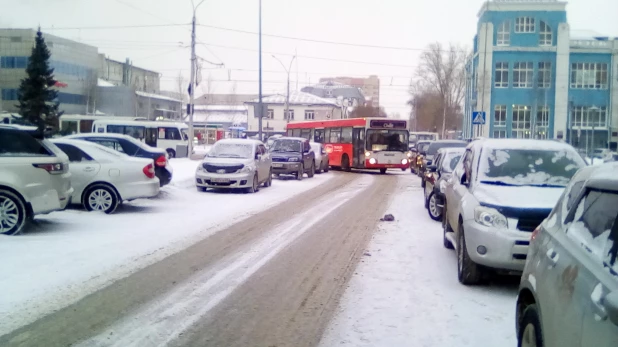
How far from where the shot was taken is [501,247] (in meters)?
7.32

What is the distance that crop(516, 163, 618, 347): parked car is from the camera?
3.23 meters

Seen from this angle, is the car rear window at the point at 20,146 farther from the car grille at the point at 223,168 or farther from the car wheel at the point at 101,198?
the car grille at the point at 223,168

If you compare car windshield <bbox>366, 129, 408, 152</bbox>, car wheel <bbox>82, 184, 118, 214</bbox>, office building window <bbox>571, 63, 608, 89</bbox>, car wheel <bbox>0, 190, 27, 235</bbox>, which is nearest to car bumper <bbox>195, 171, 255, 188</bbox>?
car wheel <bbox>82, 184, 118, 214</bbox>

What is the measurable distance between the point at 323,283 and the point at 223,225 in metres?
5.40

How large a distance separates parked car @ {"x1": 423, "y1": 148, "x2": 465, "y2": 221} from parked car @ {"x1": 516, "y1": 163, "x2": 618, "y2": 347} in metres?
8.80

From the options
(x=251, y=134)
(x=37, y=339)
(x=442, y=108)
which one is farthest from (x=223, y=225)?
(x=251, y=134)

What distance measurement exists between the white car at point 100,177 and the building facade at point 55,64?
26.5 m

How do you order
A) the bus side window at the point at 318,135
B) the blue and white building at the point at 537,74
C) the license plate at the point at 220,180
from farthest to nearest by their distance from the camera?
the blue and white building at the point at 537,74 → the bus side window at the point at 318,135 → the license plate at the point at 220,180

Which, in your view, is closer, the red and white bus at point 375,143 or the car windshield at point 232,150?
the car windshield at point 232,150

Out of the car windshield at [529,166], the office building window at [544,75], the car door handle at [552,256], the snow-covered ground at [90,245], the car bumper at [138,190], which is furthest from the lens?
the office building window at [544,75]

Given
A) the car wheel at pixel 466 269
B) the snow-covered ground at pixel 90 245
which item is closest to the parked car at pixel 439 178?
the snow-covered ground at pixel 90 245

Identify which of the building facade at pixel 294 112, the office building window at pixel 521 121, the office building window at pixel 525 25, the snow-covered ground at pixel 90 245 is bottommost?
the snow-covered ground at pixel 90 245

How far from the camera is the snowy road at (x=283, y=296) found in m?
5.84

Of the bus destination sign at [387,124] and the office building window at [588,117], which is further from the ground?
the office building window at [588,117]
